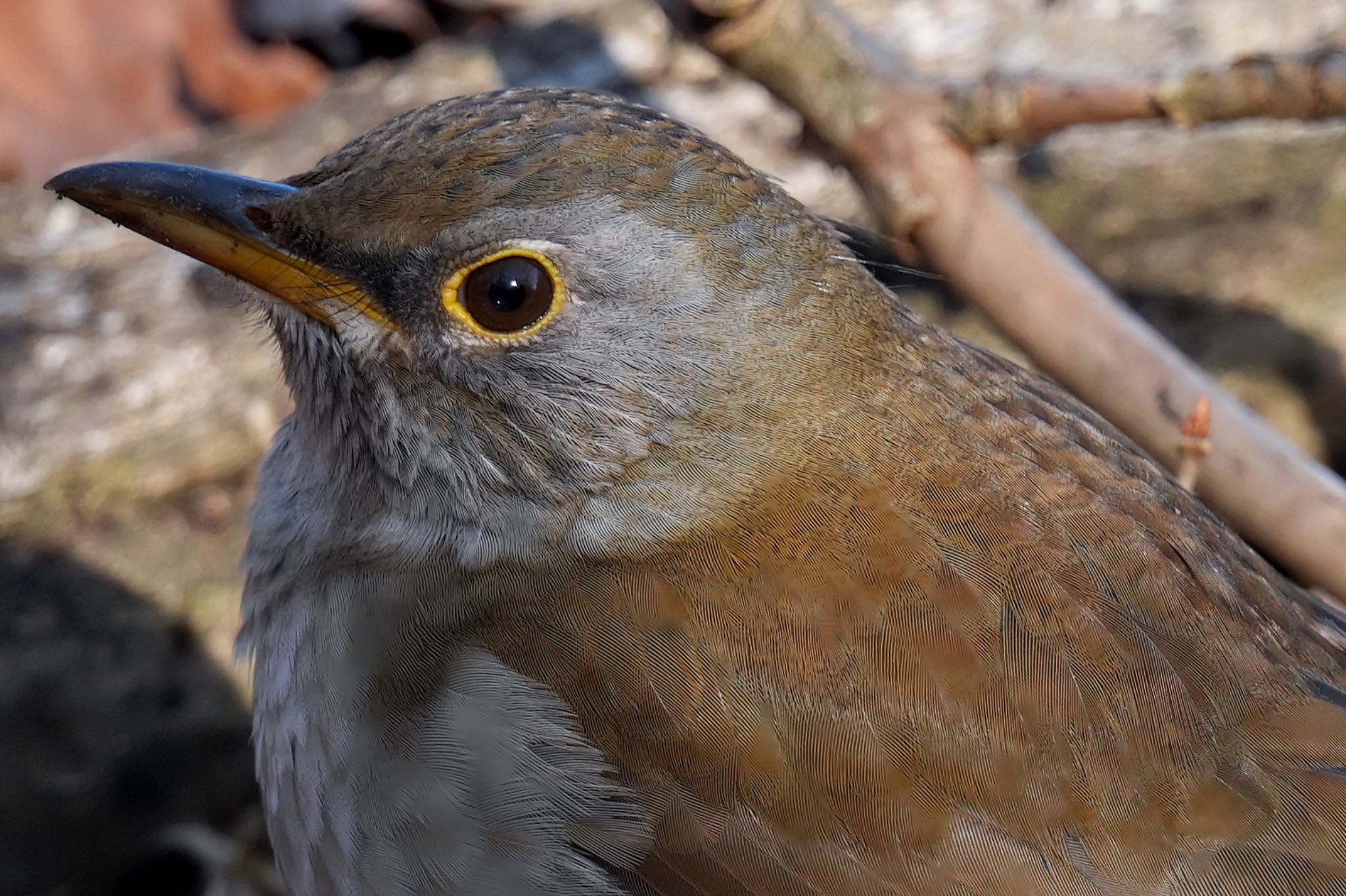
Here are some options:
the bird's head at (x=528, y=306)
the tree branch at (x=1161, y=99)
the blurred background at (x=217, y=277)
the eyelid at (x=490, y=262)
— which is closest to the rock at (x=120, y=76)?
the blurred background at (x=217, y=277)

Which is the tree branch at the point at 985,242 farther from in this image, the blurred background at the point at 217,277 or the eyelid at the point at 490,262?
the eyelid at the point at 490,262

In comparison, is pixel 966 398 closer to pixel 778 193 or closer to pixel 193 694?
pixel 778 193

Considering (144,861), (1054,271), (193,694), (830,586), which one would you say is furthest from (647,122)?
(144,861)

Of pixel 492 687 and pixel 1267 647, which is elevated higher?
pixel 1267 647

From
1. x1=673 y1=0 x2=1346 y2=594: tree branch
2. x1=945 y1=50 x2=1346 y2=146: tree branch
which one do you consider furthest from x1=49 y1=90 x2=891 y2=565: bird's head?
x1=945 y1=50 x2=1346 y2=146: tree branch

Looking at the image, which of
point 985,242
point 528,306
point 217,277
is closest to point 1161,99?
point 985,242

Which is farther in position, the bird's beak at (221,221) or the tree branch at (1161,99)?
the tree branch at (1161,99)

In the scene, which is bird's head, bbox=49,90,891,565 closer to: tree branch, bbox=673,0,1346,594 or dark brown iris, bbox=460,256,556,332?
dark brown iris, bbox=460,256,556,332

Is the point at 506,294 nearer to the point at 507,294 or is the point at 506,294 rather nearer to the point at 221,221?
the point at 507,294
